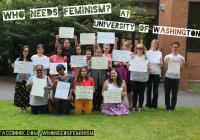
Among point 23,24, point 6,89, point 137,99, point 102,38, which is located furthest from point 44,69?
point 23,24

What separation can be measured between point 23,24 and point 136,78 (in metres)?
8.05

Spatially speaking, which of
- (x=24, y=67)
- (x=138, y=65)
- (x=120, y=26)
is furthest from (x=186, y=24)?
(x=24, y=67)

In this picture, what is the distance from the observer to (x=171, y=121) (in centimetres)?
1157

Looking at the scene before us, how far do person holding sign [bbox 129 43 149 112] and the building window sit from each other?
11.2 metres

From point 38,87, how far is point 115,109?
1.92 meters

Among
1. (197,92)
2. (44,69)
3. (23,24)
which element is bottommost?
(197,92)

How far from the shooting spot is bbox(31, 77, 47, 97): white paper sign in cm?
1180

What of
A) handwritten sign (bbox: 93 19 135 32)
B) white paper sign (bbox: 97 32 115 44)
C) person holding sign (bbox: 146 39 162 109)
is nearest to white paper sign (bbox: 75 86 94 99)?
white paper sign (bbox: 97 32 115 44)

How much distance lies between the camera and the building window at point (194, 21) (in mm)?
23312

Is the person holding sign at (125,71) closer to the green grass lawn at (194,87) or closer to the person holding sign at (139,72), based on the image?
the person holding sign at (139,72)

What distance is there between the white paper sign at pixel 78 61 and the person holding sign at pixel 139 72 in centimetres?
117

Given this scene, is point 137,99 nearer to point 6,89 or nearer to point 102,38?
point 102,38

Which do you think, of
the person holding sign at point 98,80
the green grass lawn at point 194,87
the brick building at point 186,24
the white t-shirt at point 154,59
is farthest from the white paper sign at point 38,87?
the brick building at point 186,24

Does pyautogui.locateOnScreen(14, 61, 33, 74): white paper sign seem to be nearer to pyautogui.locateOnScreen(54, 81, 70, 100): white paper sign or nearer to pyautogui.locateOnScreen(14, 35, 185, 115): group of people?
pyautogui.locateOnScreen(14, 35, 185, 115): group of people
